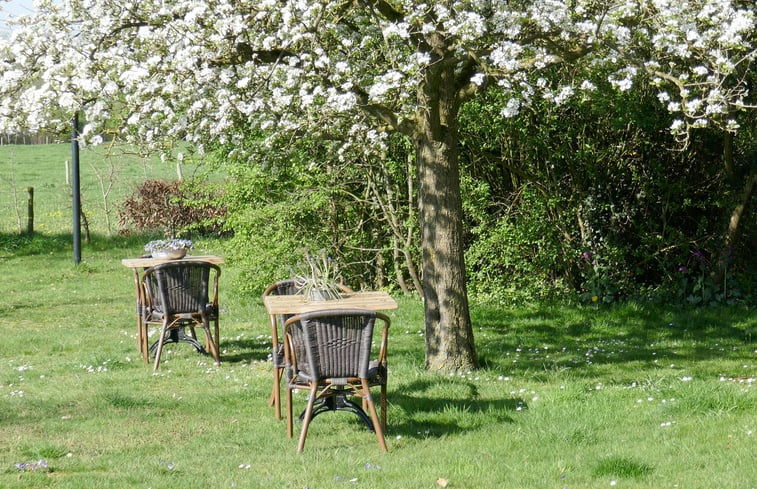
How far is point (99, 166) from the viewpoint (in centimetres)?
3064

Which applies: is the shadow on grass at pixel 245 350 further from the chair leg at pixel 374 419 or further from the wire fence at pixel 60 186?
the wire fence at pixel 60 186

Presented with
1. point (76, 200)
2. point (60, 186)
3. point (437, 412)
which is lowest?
point (437, 412)

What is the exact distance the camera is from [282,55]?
22.3 ft

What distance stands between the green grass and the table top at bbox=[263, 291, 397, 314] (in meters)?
0.82

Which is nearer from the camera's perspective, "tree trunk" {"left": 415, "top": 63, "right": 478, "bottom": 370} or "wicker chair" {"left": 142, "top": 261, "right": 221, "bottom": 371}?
"tree trunk" {"left": 415, "top": 63, "right": 478, "bottom": 370}

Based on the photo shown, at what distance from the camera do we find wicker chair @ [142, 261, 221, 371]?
27.6ft

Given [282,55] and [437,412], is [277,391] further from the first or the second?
[282,55]

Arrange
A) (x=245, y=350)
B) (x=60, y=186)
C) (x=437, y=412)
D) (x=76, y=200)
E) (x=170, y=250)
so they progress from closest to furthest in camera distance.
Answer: (x=437, y=412) → (x=245, y=350) → (x=170, y=250) → (x=76, y=200) → (x=60, y=186)

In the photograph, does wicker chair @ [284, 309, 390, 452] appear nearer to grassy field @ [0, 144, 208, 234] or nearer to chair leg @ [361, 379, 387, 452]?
chair leg @ [361, 379, 387, 452]

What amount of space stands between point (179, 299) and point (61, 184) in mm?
21721

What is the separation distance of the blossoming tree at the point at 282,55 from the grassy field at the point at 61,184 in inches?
345

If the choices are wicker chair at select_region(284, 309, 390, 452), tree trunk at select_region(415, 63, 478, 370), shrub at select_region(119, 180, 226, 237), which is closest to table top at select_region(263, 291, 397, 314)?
wicker chair at select_region(284, 309, 390, 452)

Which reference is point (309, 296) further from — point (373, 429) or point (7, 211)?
point (7, 211)

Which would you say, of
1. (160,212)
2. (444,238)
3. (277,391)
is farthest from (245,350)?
(160,212)
